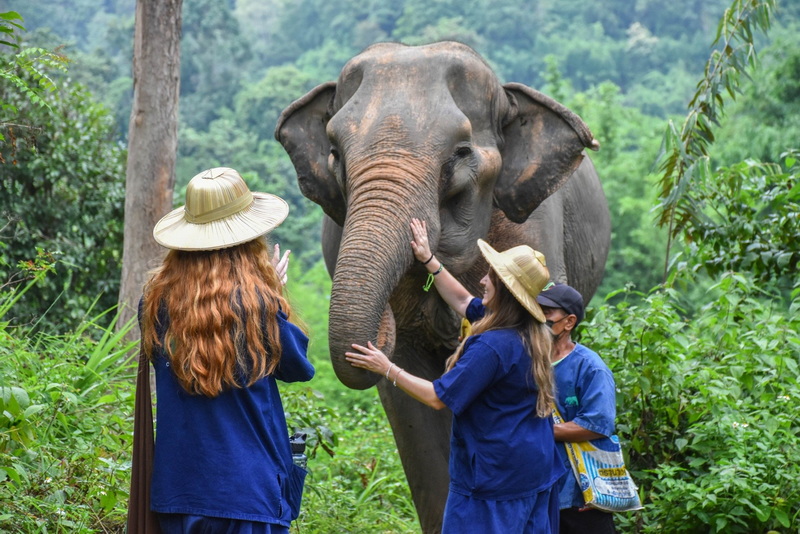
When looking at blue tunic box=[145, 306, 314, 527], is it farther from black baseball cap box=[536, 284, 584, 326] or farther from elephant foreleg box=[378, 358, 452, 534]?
elephant foreleg box=[378, 358, 452, 534]

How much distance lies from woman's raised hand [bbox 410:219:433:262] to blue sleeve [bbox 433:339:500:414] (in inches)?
32.9

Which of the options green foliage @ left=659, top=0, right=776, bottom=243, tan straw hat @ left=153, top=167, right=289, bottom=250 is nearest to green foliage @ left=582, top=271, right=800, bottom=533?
green foliage @ left=659, top=0, right=776, bottom=243

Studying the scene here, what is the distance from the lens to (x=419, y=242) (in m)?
4.38

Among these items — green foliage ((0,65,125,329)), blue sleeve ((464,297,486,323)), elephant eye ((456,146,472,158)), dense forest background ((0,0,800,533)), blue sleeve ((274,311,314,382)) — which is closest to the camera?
blue sleeve ((274,311,314,382))

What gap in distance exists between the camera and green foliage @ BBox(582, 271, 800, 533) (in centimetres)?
Result: 510

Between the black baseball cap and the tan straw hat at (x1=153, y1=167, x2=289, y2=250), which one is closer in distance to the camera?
the tan straw hat at (x1=153, y1=167, x2=289, y2=250)

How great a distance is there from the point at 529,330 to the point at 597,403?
0.53 metres

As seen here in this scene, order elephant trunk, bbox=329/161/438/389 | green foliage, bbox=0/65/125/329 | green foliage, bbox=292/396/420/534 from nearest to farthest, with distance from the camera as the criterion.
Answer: elephant trunk, bbox=329/161/438/389 → green foliage, bbox=292/396/420/534 → green foliage, bbox=0/65/125/329

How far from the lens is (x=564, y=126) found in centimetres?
518

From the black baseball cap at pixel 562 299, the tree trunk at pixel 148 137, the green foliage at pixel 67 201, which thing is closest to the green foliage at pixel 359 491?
the tree trunk at pixel 148 137

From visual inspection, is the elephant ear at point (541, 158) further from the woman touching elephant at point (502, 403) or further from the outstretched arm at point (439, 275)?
the woman touching elephant at point (502, 403)

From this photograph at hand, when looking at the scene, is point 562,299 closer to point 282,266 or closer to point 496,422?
point 496,422

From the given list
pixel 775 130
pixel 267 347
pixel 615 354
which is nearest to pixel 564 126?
pixel 615 354

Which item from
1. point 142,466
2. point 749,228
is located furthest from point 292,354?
point 749,228
